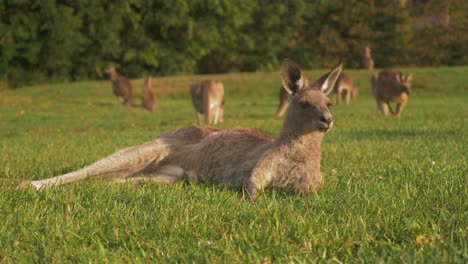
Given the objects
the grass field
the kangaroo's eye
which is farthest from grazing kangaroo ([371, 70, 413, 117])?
the kangaroo's eye

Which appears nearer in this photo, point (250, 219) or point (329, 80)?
point (250, 219)

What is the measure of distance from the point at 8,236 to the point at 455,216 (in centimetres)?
240

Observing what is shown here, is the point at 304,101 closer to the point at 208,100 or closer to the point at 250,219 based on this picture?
the point at 250,219

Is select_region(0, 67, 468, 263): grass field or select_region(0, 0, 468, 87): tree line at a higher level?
select_region(0, 0, 468, 87): tree line

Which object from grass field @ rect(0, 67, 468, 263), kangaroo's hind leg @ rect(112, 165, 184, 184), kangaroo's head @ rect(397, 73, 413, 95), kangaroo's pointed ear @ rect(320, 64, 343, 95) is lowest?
kangaroo's hind leg @ rect(112, 165, 184, 184)

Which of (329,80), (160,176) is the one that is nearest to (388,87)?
(329,80)

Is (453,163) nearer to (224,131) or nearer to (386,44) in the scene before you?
(224,131)

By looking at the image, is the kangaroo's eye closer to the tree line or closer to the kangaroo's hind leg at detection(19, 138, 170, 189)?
the kangaroo's hind leg at detection(19, 138, 170, 189)

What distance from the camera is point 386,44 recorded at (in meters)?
40.3

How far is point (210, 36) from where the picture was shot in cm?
3831

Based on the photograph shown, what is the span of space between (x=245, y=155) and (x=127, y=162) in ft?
3.55

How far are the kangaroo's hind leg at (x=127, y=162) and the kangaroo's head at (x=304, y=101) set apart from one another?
1.29m

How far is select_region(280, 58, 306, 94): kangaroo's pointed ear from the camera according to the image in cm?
474

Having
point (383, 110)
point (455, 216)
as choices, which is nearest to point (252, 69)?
point (383, 110)
